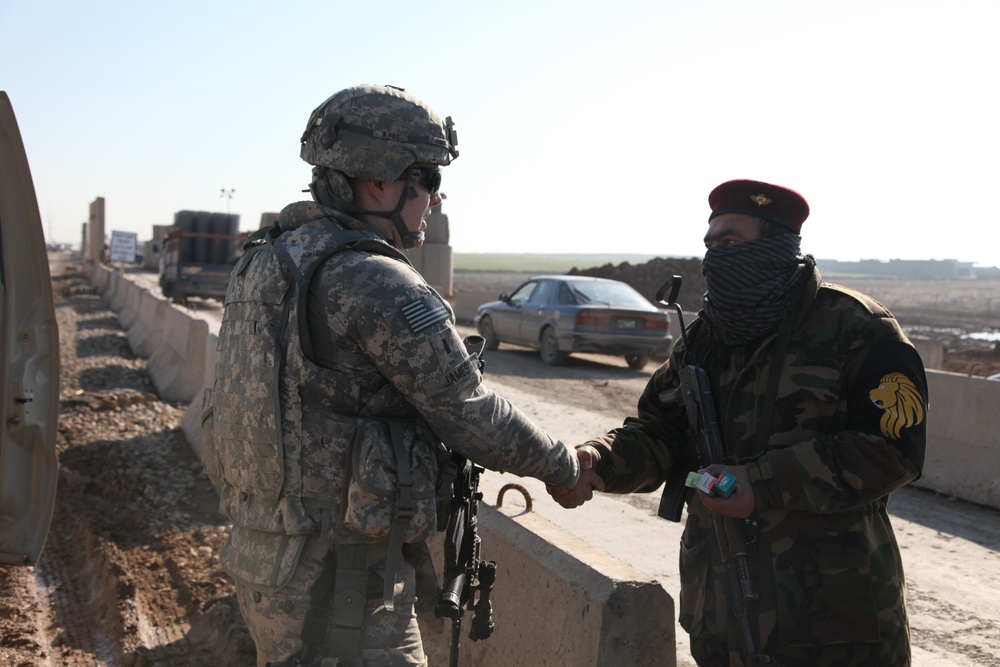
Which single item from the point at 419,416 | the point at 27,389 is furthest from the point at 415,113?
the point at 27,389

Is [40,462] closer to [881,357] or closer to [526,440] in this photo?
[526,440]

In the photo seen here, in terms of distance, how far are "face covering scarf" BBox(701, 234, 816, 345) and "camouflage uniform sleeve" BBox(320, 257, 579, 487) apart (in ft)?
2.47

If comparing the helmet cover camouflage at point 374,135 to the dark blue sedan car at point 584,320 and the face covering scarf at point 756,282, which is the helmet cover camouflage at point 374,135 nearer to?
the face covering scarf at point 756,282

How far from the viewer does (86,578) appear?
611 centimetres

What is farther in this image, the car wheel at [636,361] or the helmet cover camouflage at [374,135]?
the car wheel at [636,361]

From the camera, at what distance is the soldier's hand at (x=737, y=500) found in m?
2.73

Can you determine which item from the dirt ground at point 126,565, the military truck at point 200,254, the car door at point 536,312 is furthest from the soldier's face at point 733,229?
the military truck at point 200,254

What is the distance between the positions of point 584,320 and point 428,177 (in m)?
12.1

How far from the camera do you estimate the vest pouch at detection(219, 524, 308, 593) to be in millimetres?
2648

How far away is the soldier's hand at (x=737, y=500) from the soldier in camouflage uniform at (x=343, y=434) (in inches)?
20.9

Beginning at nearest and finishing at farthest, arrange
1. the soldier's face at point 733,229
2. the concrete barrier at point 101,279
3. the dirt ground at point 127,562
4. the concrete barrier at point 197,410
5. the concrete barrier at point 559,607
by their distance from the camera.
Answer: the soldier's face at point 733,229 < the concrete barrier at point 559,607 < the dirt ground at point 127,562 < the concrete barrier at point 197,410 < the concrete barrier at point 101,279

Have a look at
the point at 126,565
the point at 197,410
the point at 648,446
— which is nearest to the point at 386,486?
the point at 648,446

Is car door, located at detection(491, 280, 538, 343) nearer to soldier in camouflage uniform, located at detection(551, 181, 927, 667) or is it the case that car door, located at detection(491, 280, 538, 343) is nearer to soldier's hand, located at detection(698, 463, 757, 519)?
soldier in camouflage uniform, located at detection(551, 181, 927, 667)

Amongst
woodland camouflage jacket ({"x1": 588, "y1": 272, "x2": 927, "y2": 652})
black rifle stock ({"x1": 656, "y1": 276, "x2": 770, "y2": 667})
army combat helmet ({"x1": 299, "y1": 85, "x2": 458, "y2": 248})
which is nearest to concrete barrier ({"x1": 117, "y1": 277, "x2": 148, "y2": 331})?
army combat helmet ({"x1": 299, "y1": 85, "x2": 458, "y2": 248})
